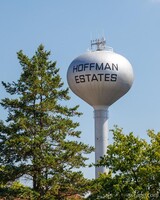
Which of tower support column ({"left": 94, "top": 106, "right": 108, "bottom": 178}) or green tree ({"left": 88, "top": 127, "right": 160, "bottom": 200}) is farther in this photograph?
tower support column ({"left": 94, "top": 106, "right": 108, "bottom": 178})

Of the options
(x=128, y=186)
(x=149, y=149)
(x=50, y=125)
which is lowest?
(x=128, y=186)

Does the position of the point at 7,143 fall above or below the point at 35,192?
above

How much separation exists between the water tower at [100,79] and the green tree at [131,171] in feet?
116

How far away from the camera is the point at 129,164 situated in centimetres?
2930

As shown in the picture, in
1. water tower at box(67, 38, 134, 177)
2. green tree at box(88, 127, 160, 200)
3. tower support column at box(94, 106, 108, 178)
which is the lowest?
green tree at box(88, 127, 160, 200)

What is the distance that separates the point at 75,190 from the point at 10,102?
7.65 metres

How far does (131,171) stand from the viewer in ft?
96.8

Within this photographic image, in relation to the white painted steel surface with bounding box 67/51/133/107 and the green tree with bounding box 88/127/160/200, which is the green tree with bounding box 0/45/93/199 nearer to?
the green tree with bounding box 88/127/160/200

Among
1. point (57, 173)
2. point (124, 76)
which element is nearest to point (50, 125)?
point (57, 173)

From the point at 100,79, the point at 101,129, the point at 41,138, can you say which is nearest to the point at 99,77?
the point at 100,79

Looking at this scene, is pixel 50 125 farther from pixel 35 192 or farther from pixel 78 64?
pixel 78 64

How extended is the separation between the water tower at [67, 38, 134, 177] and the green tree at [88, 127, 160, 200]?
35.5m

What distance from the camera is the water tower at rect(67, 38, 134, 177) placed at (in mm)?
65938

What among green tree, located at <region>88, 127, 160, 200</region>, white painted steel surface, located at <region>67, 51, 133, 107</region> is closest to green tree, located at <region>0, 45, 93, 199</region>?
green tree, located at <region>88, 127, 160, 200</region>
